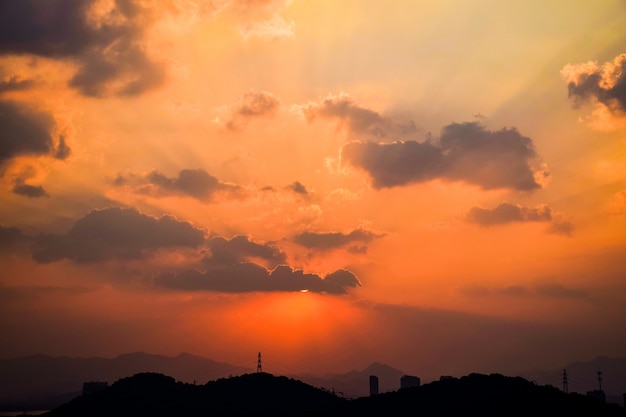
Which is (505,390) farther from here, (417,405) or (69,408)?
(69,408)

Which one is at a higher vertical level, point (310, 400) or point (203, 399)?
point (310, 400)

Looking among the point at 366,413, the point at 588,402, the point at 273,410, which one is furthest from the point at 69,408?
the point at 588,402

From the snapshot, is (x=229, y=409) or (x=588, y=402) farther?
(x=229, y=409)

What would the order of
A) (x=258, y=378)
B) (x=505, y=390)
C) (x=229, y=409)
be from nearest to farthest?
1. (x=505, y=390)
2. (x=229, y=409)
3. (x=258, y=378)

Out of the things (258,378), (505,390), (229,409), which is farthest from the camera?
(258,378)

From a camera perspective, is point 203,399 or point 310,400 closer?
point 203,399

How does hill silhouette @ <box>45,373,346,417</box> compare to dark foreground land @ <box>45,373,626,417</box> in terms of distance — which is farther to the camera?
hill silhouette @ <box>45,373,346,417</box>

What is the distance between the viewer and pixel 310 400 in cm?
14525

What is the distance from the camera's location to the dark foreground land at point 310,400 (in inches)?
4274

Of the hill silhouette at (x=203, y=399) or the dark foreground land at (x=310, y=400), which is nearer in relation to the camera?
the dark foreground land at (x=310, y=400)

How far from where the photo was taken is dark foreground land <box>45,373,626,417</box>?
356ft

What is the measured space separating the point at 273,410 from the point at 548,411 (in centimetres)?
5986

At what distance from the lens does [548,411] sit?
344 feet

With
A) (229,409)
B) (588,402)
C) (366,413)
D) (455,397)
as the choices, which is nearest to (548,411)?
(588,402)
